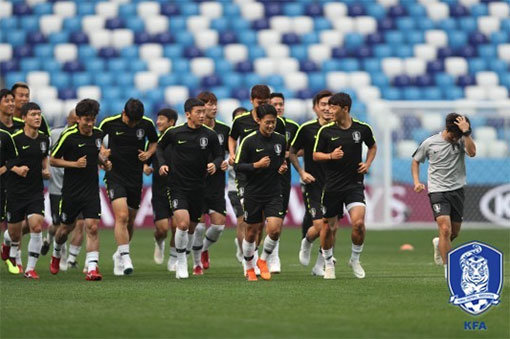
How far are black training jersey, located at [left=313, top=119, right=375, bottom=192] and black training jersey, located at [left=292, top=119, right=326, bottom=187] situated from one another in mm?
838

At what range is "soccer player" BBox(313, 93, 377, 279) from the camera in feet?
45.5

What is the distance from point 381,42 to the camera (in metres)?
32.0

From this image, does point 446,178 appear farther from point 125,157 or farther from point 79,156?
point 79,156

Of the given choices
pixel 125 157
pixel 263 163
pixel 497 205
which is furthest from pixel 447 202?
pixel 497 205

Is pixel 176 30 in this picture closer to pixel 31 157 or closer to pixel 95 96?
pixel 95 96

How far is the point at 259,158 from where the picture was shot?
45.8 ft

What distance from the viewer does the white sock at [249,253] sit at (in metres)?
14.1

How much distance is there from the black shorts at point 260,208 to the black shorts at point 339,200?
0.53m

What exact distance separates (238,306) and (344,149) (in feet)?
11.8

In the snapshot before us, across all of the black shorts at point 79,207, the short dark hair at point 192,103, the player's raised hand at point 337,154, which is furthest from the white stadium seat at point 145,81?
the player's raised hand at point 337,154

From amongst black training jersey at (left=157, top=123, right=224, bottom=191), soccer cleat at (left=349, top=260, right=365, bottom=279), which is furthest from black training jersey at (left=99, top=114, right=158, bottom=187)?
soccer cleat at (left=349, top=260, right=365, bottom=279)

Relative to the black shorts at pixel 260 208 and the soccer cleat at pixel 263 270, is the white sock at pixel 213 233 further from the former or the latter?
the black shorts at pixel 260 208

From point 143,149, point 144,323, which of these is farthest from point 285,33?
point 144,323

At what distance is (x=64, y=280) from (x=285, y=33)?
733 inches
